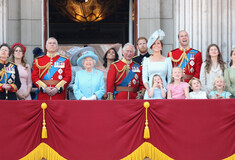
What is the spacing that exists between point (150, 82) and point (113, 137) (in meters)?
1.42

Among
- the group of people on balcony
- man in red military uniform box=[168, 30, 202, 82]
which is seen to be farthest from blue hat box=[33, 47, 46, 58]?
man in red military uniform box=[168, 30, 202, 82]

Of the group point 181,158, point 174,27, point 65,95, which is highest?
point 174,27

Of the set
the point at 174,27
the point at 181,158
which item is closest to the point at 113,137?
the point at 181,158

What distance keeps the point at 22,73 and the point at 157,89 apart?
2.37m

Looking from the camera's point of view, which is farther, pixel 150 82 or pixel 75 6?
pixel 75 6

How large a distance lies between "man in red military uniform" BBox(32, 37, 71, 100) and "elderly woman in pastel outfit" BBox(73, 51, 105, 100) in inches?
9.1

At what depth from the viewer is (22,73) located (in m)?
10.5

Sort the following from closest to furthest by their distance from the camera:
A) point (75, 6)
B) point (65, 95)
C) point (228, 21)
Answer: point (65, 95)
point (228, 21)
point (75, 6)

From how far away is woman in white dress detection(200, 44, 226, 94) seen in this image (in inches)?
404

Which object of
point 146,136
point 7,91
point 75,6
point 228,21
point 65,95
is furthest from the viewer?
point 75,6

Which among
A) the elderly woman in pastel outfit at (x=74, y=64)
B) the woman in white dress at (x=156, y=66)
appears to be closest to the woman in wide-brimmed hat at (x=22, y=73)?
the elderly woman in pastel outfit at (x=74, y=64)

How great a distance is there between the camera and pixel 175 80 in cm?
989

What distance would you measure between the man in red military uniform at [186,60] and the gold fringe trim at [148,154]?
2.03 metres

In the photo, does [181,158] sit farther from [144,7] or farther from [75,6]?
[75,6]
